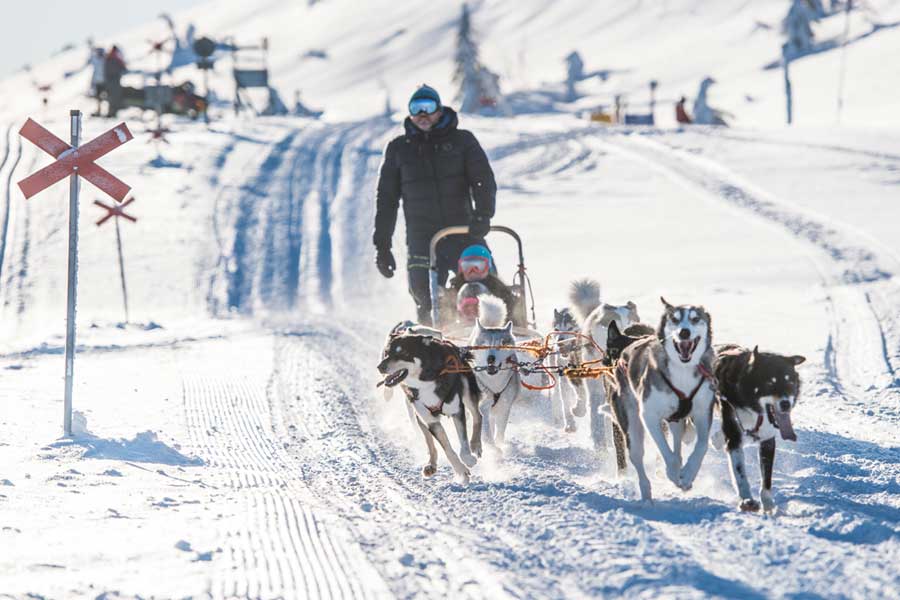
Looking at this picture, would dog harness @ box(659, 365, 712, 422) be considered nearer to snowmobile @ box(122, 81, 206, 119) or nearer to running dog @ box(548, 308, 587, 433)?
running dog @ box(548, 308, 587, 433)

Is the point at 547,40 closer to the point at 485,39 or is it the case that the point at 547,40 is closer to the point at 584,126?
the point at 485,39

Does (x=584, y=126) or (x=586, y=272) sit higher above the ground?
(x=584, y=126)

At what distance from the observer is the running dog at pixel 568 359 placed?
7793mm

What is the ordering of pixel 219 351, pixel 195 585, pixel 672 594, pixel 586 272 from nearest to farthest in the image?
pixel 672 594
pixel 195 585
pixel 219 351
pixel 586 272

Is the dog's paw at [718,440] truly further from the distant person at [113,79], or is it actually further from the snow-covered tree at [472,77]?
the snow-covered tree at [472,77]

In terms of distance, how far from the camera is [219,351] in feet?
42.8

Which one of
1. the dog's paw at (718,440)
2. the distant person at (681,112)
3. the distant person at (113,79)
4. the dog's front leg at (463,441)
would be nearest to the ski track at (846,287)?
the dog's paw at (718,440)

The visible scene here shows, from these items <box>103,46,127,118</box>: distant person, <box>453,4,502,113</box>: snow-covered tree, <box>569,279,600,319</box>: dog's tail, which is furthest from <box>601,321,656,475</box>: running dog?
<box>453,4,502,113</box>: snow-covered tree

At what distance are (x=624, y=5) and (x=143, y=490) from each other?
103886 millimetres

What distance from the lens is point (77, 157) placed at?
292 inches

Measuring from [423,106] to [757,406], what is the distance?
376 cm

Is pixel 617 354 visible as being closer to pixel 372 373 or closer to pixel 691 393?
pixel 691 393

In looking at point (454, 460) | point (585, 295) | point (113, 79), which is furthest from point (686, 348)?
point (113, 79)

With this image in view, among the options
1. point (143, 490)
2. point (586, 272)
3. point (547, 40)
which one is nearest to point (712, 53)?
point (547, 40)
